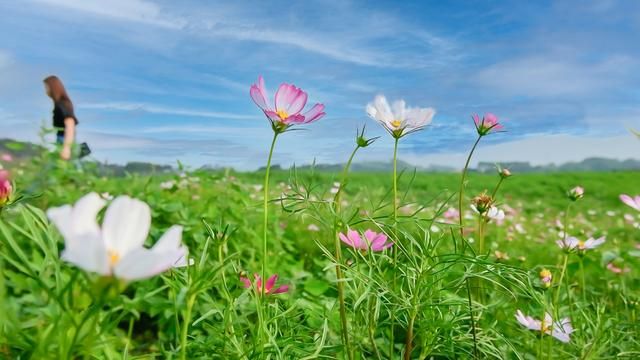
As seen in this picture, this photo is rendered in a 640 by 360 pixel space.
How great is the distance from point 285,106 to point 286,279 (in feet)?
1.50

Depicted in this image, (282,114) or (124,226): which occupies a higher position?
(282,114)

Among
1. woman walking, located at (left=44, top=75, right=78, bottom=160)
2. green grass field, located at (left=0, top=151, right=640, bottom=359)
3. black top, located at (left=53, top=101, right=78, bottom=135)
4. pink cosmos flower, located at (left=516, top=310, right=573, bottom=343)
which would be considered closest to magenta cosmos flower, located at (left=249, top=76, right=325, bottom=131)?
green grass field, located at (left=0, top=151, right=640, bottom=359)

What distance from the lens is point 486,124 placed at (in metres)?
0.97

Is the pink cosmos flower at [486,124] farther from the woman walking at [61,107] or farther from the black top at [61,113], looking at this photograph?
the black top at [61,113]

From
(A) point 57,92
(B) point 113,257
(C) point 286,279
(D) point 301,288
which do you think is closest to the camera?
(B) point 113,257

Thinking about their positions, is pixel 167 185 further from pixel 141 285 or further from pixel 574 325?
pixel 574 325

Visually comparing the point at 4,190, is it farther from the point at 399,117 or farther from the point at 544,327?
the point at 544,327

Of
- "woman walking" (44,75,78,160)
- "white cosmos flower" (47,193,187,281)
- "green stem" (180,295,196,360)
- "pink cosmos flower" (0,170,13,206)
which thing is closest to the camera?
"white cosmos flower" (47,193,187,281)

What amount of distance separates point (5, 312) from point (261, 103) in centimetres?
39

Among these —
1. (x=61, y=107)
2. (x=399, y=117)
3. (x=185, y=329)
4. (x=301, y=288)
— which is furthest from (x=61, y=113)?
(x=185, y=329)

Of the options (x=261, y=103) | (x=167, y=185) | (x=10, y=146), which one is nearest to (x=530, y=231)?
(x=167, y=185)

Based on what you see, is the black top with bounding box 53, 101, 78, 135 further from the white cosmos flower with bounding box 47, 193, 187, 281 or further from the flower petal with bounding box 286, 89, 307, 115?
the white cosmos flower with bounding box 47, 193, 187, 281

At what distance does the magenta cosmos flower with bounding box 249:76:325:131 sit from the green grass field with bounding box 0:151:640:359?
0.34 ft

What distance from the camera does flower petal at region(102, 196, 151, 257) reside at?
391 mm
